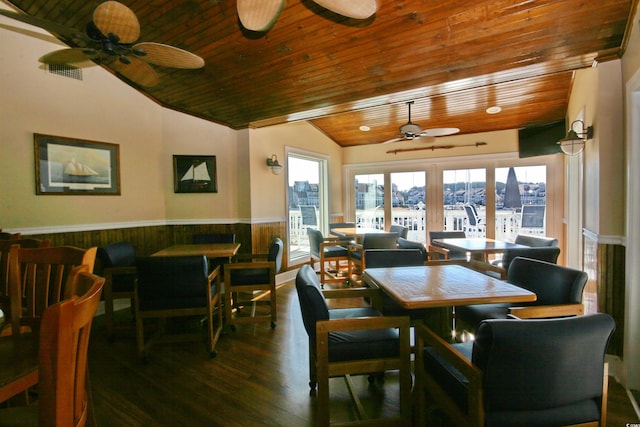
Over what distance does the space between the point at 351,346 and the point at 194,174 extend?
12.0ft

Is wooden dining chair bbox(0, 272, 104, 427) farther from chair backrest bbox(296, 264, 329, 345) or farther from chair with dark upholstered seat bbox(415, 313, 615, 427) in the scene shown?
chair with dark upholstered seat bbox(415, 313, 615, 427)

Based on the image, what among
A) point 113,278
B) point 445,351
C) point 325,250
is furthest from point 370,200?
point 445,351

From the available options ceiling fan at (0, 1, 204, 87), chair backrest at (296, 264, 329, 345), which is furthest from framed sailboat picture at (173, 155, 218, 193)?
chair backrest at (296, 264, 329, 345)

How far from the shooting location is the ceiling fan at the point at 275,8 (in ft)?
5.85

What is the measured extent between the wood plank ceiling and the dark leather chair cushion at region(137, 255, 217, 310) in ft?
7.10

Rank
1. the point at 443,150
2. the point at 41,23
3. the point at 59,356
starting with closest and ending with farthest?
the point at 59,356 < the point at 41,23 < the point at 443,150

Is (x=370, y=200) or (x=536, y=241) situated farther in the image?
(x=370, y=200)

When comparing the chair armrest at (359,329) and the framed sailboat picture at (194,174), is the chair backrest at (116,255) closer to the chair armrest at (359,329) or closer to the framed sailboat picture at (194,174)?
the framed sailboat picture at (194,174)

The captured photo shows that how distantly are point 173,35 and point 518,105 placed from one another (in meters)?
4.87

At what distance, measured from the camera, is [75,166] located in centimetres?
343

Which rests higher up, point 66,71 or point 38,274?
point 66,71

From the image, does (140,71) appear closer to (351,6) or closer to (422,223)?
(351,6)

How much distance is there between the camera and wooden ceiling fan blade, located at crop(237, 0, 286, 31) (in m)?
1.83

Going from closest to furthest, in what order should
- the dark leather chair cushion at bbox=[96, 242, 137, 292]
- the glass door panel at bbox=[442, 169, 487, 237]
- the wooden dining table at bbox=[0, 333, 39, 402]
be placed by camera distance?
the wooden dining table at bbox=[0, 333, 39, 402]
the dark leather chair cushion at bbox=[96, 242, 137, 292]
the glass door panel at bbox=[442, 169, 487, 237]
